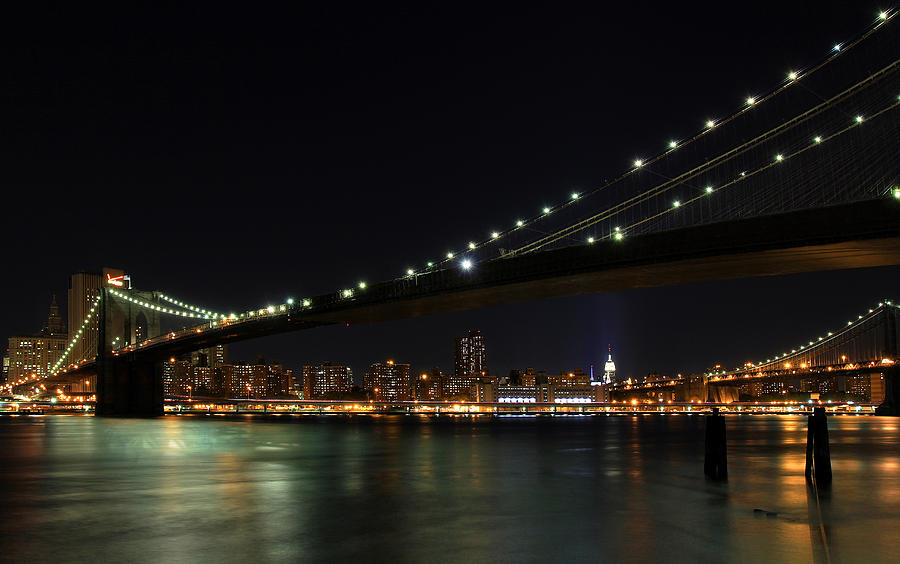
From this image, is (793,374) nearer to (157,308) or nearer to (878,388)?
(878,388)

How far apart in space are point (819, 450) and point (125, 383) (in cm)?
6953

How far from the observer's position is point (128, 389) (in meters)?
Answer: 74.8

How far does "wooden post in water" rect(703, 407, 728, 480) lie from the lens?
15448mm

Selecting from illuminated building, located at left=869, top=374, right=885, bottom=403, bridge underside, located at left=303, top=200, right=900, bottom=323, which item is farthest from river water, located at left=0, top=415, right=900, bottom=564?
illuminated building, located at left=869, top=374, right=885, bottom=403

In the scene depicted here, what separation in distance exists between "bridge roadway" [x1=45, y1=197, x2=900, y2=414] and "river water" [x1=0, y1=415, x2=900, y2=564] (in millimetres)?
15945

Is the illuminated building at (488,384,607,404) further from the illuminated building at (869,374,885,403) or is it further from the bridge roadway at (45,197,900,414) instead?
the bridge roadway at (45,197,900,414)

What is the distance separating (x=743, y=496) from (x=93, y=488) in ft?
34.7

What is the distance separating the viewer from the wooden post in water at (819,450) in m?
14.7

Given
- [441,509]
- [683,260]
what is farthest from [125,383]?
[441,509]

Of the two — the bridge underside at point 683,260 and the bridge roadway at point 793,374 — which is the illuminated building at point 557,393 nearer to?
the bridge roadway at point 793,374

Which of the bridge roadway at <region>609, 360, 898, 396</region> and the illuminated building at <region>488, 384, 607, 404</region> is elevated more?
the bridge roadway at <region>609, 360, 898, 396</region>

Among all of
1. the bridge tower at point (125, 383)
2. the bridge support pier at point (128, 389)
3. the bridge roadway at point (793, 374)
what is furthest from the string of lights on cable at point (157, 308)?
the bridge roadway at point (793, 374)

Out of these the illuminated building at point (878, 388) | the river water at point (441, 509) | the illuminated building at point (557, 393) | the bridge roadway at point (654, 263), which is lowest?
the illuminated building at point (557, 393)

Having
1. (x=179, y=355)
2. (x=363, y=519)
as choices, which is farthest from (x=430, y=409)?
(x=363, y=519)
